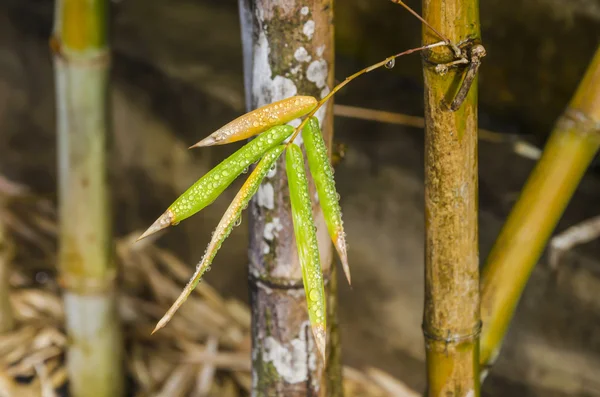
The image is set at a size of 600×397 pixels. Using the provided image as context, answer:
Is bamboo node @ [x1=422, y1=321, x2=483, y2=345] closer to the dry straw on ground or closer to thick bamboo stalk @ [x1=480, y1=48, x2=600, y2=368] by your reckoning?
thick bamboo stalk @ [x1=480, y1=48, x2=600, y2=368]

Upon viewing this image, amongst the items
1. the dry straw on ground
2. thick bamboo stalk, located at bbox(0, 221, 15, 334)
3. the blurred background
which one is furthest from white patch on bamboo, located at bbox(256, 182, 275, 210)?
thick bamboo stalk, located at bbox(0, 221, 15, 334)

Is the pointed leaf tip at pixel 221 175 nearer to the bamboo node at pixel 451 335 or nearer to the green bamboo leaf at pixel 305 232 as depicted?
the green bamboo leaf at pixel 305 232

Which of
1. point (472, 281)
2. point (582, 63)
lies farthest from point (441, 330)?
point (582, 63)

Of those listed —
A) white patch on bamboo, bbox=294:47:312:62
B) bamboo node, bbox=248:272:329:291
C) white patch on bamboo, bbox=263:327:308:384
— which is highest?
white patch on bamboo, bbox=294:47:312:62

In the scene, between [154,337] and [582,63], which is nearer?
[582,63]

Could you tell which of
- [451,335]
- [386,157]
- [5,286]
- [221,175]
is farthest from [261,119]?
[5,286]

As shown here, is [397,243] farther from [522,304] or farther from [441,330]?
[441,330]
